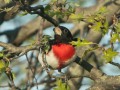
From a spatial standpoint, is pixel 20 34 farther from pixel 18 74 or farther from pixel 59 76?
pixel 59 76

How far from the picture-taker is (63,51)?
12.0 ft

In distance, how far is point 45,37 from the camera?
3508 mm

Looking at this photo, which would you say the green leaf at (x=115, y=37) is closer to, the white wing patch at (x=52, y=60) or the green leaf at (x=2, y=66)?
the white wing patch at (x=52, y=60)

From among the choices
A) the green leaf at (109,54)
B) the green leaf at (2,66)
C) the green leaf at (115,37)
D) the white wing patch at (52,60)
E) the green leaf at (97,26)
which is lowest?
the white wing patch at (52,60)

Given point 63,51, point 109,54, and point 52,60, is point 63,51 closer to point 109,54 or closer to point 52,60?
point 52,60

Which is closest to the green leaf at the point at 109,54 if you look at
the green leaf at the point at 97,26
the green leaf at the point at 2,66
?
the green leaf at the point at 97,26

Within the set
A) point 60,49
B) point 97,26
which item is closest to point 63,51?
point 60,49

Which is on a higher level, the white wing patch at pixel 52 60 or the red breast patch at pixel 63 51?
the red breast patch at pixel 63 51

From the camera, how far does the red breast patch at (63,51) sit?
11.9ft

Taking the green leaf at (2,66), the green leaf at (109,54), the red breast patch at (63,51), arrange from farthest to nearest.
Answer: the red breast patch at (63,51), the green leaf at (2,66), the green leaf at (109,54)

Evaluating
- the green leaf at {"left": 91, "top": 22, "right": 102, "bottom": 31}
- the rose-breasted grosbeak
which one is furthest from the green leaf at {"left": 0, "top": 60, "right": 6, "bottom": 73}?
the green leaf at {"left": 91, "top": 22, "right": 102, "bottom": 31}

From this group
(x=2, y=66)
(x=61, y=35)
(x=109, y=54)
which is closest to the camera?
(x=109, y=54)

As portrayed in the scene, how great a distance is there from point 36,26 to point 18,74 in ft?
3.16

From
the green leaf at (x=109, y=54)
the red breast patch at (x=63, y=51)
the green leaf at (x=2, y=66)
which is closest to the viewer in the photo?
the green leaf at (x=109, y=54)
